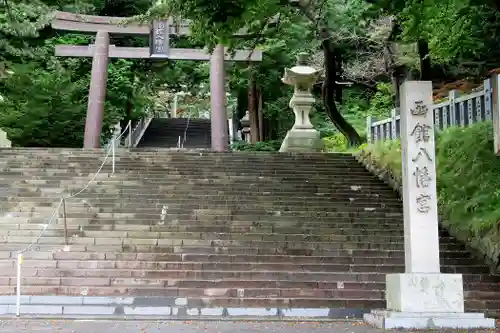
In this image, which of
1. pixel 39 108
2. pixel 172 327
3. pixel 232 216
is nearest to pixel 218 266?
pixel 232 216

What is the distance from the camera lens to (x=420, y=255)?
7.50 meters

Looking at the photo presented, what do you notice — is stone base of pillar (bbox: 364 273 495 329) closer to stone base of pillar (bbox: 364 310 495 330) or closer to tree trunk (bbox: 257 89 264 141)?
stone base of pillar (bbox: 364 310 495 330)

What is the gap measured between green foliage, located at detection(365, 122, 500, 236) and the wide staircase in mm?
592

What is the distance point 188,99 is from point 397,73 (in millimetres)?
29198

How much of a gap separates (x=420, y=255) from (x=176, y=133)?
74.3 ft

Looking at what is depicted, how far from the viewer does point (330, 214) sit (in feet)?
40.0

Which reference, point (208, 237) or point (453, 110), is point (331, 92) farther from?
point (208, 237)

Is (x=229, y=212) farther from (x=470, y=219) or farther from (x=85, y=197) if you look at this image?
(x=470, y=219)

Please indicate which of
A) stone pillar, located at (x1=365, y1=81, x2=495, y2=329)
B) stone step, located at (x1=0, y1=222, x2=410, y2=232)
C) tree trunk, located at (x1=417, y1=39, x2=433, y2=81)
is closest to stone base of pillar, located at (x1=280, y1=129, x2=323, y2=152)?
tree trunk, located at (x1=417, y1=39, x2=433, y2=81)

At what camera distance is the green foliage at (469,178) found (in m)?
9.97

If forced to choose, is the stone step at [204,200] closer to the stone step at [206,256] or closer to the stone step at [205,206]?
the stone step at [205,206]

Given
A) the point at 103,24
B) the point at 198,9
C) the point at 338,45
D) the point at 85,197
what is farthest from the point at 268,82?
the point at 198,9

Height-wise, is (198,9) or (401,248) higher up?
(198,9)

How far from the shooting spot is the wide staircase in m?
8.68
